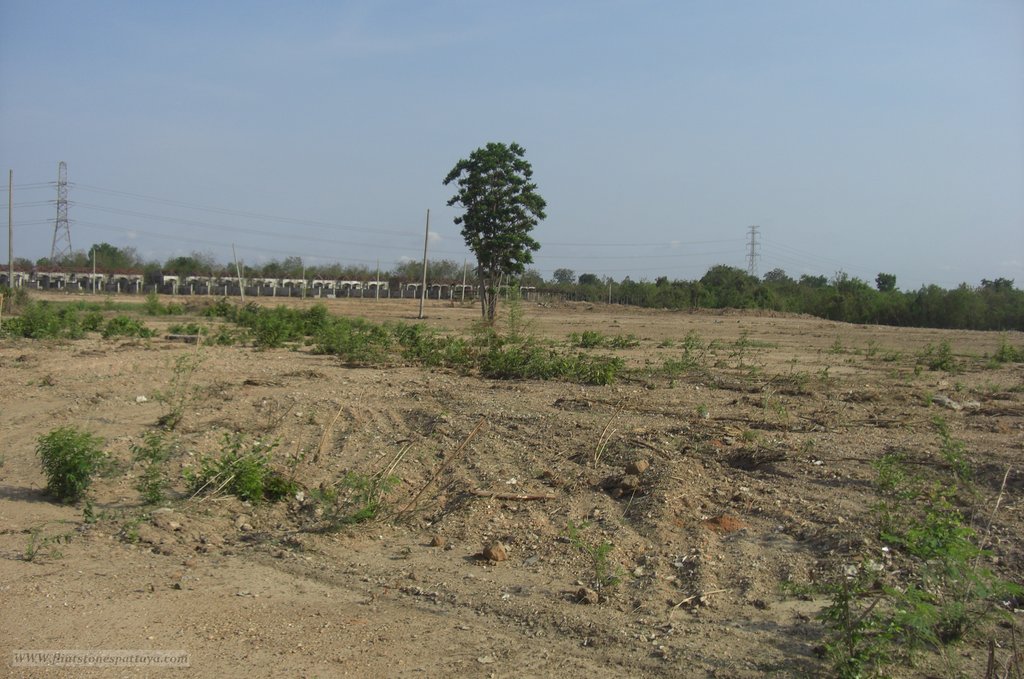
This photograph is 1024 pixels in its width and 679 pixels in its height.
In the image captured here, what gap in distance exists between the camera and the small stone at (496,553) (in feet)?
18.7

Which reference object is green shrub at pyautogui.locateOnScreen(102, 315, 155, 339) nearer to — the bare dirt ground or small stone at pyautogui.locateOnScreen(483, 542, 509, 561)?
the bare dirt ground

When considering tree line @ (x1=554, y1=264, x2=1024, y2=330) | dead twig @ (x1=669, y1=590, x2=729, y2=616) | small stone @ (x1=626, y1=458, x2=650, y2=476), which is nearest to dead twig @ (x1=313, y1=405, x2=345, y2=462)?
small stone @ (x1=626, y1=458, x2=650, y2=476)

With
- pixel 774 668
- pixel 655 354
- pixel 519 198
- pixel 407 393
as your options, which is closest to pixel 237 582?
pixel 774 668

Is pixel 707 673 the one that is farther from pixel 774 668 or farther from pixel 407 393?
pixel 407 393

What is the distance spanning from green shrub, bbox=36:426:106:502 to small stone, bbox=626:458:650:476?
14.3 feet

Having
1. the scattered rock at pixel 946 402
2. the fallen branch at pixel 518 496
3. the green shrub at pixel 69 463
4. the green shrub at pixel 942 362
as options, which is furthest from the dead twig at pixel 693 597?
the green shrub at pixel 942 362

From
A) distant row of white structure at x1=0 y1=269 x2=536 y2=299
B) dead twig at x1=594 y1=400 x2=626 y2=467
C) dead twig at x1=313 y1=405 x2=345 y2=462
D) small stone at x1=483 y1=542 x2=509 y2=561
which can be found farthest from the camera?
distant row of white structure at x1=0 y1=269 x2=536 y2=299

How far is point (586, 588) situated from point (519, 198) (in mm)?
27805

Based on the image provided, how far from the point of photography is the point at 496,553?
5.70 meters

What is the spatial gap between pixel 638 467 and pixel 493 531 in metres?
1.44

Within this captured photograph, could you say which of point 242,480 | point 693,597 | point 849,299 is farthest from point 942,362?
point 849,299

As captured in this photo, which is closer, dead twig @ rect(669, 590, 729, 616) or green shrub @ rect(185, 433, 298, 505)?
dead twig @ rect(669, 590, 729, 616)

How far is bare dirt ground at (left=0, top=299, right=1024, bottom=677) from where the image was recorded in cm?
436

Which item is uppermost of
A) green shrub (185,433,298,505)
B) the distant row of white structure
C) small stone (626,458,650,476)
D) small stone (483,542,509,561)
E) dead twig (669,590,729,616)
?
the distant row of white structure
